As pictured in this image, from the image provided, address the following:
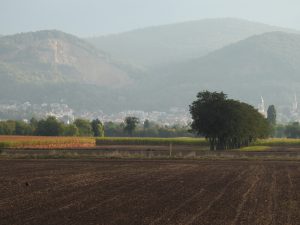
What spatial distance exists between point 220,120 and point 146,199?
80.4 m

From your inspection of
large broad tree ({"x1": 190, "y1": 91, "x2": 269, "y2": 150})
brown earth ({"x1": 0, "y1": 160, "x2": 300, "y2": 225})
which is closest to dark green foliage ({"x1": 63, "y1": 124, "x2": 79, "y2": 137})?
large broad tree ({"x1": 190, "y1": 91, "x2": 269, "y2": 150})

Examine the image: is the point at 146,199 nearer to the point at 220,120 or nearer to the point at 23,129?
the point at 220,120

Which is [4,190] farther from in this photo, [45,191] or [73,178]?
[73,178]

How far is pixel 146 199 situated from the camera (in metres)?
27.7

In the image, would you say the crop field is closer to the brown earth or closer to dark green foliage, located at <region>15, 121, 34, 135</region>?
dark green foliage, located at <region>15, 121, 34, 135</region>

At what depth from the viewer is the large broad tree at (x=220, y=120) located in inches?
4239

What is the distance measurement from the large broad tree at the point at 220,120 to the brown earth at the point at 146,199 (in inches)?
2595

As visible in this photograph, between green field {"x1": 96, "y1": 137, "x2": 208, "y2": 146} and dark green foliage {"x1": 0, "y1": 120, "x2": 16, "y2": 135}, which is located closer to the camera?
green field {"x1": 96, "y1": 137, "x2": 208, "y2": 146}

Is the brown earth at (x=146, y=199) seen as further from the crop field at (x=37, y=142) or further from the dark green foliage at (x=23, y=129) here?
the dark green foliage at (x=23, y=129)

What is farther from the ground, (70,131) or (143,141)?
(70,131)

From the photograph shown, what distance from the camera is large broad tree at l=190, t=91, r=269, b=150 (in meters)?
108

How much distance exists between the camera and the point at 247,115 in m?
112

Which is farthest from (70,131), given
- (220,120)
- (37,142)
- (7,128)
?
(220,120)

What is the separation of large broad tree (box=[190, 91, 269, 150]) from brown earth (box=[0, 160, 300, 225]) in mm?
65904
